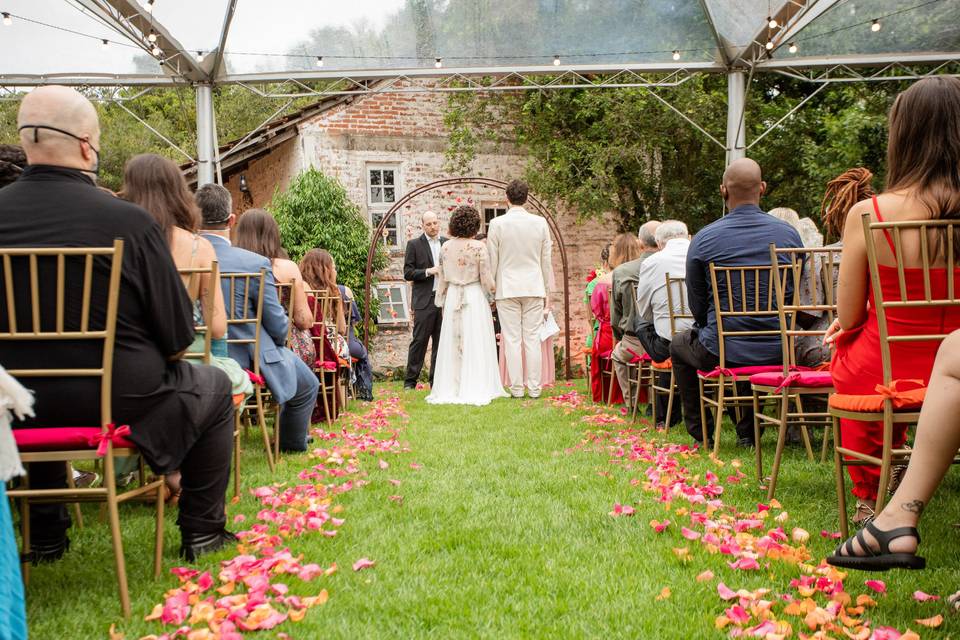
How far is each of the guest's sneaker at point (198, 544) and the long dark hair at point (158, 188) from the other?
4.01 feet

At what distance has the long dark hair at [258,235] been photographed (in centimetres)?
561

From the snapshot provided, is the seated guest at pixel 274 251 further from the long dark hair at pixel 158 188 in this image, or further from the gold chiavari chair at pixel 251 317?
the long dark hair at pixel 158 188

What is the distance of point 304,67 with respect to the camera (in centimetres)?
1052

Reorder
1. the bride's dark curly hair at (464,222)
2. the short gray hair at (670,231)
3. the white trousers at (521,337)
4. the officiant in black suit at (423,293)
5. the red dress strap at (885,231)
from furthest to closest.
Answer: the officiant in black suit at (423,293), the white trousers at (521,337), the bride's dark curly hair at (464,222), the short gray hair at (670,231), the red dress strap at (885,231)

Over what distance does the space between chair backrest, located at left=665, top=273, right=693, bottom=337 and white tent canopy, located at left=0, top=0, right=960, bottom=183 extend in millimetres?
4795

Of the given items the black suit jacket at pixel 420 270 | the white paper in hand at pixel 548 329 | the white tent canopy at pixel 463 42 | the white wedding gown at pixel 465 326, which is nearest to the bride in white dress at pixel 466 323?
the white wedding gown at pixel 465 326

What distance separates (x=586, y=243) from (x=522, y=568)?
1232 centimetres

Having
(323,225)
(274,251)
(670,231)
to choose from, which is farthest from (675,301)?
(323,225)

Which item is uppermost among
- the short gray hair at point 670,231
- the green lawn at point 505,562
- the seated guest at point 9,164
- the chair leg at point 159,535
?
the seated guest at point 9,164

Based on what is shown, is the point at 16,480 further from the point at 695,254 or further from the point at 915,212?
the point at 695,254

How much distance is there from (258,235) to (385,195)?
897cm

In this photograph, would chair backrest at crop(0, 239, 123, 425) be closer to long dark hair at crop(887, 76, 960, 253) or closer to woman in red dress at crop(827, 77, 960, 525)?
woman in red dress at crop(827, 77, 960, 525)

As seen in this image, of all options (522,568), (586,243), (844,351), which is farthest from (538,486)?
(586,243)

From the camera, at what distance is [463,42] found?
34.2 feet
